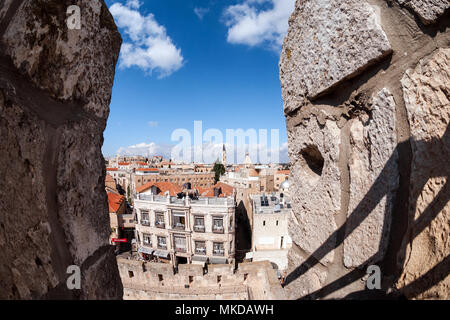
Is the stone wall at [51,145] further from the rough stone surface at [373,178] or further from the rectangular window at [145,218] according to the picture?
the rectangular window at [145,218]

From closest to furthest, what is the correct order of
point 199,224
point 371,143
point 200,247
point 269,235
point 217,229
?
point 371,143 < point 269,235 < point 217,229 < point 199,224 < point 200,247

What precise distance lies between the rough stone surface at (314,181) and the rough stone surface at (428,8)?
68 centimetres

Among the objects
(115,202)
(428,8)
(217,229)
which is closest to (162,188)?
(115,202)

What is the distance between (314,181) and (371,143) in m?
0.58

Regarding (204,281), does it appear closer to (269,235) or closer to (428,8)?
(269,235)

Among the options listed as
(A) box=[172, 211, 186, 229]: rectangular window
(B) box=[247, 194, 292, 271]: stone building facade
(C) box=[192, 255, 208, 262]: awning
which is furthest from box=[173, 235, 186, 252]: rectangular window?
(B) box=[247, 194, 292, 271]: stone building facade

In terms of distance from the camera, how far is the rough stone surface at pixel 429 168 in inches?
38.5

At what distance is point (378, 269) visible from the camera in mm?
1291

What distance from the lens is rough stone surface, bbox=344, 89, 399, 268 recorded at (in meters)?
1.21

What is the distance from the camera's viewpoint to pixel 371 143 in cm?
131

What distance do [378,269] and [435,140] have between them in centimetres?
75

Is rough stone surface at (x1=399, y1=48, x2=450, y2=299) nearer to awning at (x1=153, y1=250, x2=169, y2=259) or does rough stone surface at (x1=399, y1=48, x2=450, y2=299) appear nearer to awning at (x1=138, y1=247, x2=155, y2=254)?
awning at (x1=153, y1=250, x2=169, y2=259)
